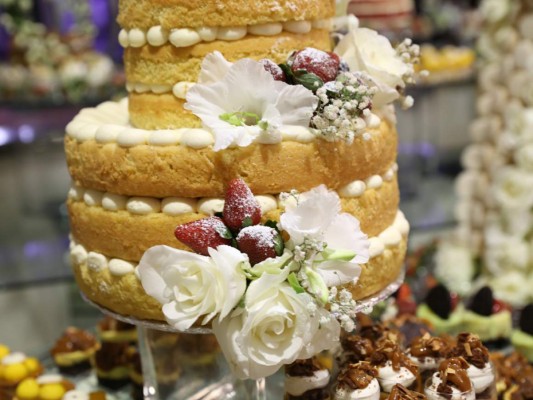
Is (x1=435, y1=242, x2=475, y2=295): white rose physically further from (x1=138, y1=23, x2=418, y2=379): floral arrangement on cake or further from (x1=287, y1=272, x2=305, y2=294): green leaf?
(x1=287, y1=272, x2=305, y2=294): green leaf

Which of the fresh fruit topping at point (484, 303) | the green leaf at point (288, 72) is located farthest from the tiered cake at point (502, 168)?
the green leaf at point (288, 72)

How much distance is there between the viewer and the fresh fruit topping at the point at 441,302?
7.96ft

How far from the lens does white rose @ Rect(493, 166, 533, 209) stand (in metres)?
3.08

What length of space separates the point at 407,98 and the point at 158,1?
59 cm

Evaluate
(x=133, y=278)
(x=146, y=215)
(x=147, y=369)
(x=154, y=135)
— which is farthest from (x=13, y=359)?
(x=154, y=135)

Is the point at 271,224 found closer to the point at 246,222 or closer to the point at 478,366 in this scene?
the point at 246,222

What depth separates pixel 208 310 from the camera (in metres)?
1.39

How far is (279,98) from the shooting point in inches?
59.7

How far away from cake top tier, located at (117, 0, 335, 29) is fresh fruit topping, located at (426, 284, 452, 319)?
1119 mm

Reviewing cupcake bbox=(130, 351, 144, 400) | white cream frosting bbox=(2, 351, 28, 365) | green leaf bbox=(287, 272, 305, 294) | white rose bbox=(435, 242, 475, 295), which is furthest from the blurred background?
green leaf bbox=(287, 272, 305, 294)

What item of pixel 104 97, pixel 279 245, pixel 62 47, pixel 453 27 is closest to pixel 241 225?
pixel 279 245

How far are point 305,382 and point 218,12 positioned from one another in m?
0.83

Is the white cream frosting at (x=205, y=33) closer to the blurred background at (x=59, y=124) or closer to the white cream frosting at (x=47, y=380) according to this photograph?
the white cream frosting at (x=47, y=380)

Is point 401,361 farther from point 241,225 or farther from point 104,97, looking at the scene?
point 104,97
